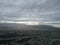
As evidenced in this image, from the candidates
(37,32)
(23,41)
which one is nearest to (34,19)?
(37,32)

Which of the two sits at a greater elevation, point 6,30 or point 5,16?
point 5,16

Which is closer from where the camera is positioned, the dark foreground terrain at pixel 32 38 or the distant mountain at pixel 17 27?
the distant mountain at pixel 17 27

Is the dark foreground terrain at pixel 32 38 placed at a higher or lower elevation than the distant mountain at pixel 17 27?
lower

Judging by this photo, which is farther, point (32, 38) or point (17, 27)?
point (32, 38)

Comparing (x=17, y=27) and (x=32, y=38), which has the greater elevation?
(x=17, y=27)

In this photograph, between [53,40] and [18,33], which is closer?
[18,33]

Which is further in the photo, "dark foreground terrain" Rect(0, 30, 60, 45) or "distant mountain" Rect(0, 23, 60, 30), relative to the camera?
"dark foreground terrain" Rect(0, 30, 60, 45)

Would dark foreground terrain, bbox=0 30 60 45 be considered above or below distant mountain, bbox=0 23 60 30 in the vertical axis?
below

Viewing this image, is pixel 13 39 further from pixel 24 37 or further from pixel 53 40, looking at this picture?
pixel 53 40
